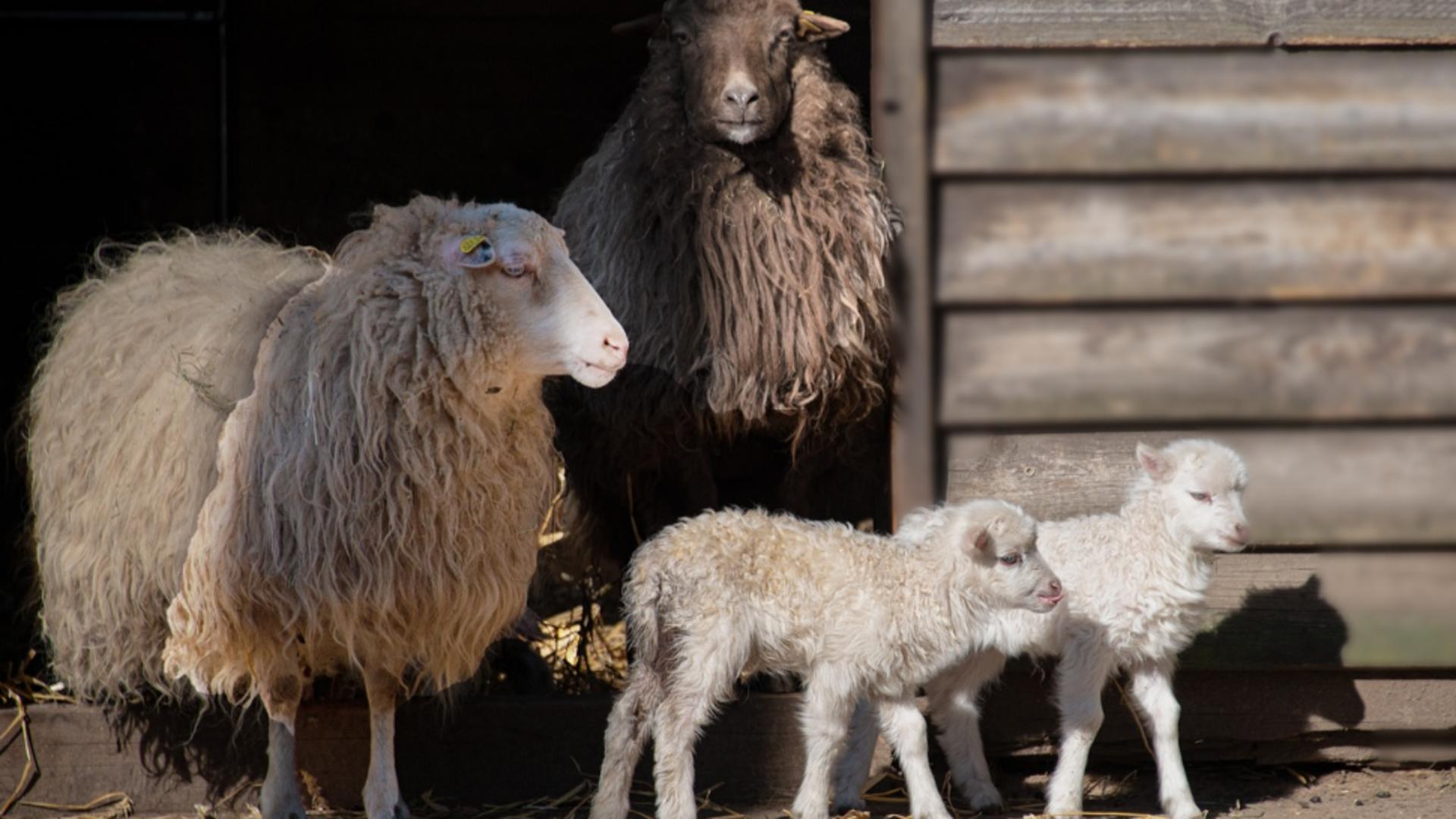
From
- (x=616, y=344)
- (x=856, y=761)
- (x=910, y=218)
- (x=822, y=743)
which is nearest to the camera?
(x=616, y=344)

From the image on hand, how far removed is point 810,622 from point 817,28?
6.75 ft

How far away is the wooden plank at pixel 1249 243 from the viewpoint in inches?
194

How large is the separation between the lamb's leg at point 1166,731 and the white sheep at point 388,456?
1801 millimetres

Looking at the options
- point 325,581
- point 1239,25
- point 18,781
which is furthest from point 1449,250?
point 18,781

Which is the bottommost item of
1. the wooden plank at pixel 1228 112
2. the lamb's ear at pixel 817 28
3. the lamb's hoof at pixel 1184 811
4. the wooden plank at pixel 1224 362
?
the lamb's hoof at pixel 1184 811

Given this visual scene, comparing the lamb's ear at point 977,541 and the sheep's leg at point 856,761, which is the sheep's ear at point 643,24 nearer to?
the lamb's ear at point 977,541

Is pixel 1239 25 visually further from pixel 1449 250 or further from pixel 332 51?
pixel 332 51

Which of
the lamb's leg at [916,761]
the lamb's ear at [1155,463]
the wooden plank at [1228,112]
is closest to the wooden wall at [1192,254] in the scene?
the wooden plank at [1228,112]

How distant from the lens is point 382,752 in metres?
4.47

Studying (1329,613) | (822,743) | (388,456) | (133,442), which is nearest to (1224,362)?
(1329,613)

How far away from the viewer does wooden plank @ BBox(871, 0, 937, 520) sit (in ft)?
16.2

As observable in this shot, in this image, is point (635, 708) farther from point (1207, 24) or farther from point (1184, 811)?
A: point (1207, 24)

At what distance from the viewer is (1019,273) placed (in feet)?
16.2

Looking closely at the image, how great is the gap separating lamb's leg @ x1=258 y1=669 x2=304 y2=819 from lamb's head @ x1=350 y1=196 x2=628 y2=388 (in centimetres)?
107
